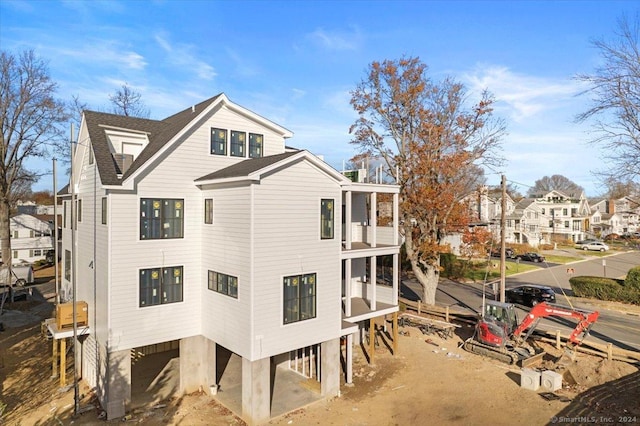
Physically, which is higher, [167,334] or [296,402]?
[167,334]

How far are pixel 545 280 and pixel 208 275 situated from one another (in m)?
35.3

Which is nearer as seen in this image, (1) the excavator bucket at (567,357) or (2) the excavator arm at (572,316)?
(1) the excavator bucket at (567,357)

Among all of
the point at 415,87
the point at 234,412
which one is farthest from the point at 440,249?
the point at 234,412

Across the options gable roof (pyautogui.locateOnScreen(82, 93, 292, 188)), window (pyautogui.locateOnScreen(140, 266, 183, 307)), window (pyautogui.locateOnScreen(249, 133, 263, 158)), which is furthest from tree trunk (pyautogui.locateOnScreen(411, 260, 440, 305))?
window (pyautogui.locateOnScreen(140, 266, 183, 307))

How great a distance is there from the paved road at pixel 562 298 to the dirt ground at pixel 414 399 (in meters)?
5.80

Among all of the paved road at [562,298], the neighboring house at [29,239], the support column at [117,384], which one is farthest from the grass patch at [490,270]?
the neighboring house at [29,239]

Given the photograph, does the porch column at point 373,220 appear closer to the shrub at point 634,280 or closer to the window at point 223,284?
the window at point 223,284

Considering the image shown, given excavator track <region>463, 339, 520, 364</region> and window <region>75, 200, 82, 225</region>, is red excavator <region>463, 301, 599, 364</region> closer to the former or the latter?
excavator track <region>463, 339, 520, 364</region>

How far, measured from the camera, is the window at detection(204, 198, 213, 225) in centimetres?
1574

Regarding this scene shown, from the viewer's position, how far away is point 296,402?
15.3 m

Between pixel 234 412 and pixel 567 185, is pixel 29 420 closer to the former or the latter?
pixel 234 412

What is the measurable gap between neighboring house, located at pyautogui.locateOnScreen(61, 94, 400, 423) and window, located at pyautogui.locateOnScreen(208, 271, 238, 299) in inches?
2.8

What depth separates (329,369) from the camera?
15.8 meters

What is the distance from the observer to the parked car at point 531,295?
95.9 feet
